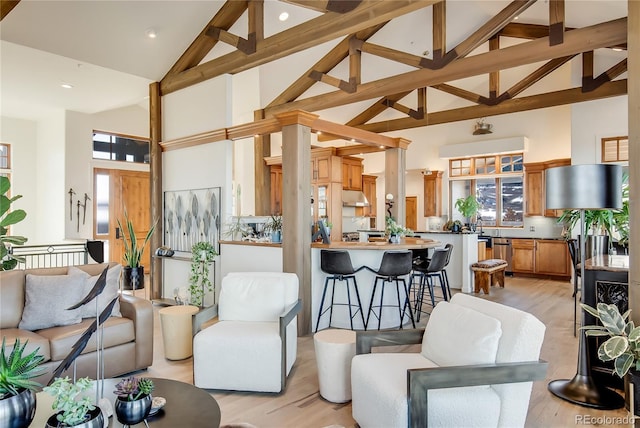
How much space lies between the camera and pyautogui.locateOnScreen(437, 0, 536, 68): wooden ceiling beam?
5012 mm

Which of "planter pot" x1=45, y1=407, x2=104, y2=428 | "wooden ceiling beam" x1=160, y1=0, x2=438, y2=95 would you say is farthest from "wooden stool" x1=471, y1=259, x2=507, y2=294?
"planter pot" x1=45, y1=407, x2=104, y2=428

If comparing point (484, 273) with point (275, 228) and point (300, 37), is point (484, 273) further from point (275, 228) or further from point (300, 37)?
point (300, 37)

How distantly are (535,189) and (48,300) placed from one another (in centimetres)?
900

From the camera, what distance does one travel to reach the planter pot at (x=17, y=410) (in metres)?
1.64

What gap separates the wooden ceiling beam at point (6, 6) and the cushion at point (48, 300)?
3.30 metres

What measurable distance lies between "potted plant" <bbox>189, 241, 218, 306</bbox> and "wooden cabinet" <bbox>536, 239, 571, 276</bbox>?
6.86 meters

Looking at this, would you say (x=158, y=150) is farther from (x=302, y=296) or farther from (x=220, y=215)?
(x=302, y=296)

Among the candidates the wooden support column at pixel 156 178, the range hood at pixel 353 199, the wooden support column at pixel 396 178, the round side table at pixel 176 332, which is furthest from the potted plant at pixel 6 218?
the range hood at pixel 353 199

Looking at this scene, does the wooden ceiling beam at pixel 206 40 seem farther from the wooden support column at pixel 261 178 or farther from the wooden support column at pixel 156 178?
the wooden support column at pixel 261 178

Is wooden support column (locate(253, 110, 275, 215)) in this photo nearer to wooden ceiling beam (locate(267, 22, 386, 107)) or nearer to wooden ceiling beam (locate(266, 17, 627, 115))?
wooden ceiling beam (locate(267, 22, 386, 107))

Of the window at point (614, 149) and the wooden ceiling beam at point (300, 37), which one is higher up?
the wooden ceiling beam at point (300, 37)

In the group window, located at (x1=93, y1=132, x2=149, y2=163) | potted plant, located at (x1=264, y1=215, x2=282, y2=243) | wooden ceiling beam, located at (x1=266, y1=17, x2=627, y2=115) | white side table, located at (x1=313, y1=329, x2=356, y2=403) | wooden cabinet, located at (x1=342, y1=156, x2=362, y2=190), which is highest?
wooden ceiling beam, located at (x1=266, y1=17, x2=627, y2=115)

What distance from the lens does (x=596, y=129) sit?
720 cm

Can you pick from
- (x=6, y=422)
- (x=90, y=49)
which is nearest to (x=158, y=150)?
(x=90, y=49)
